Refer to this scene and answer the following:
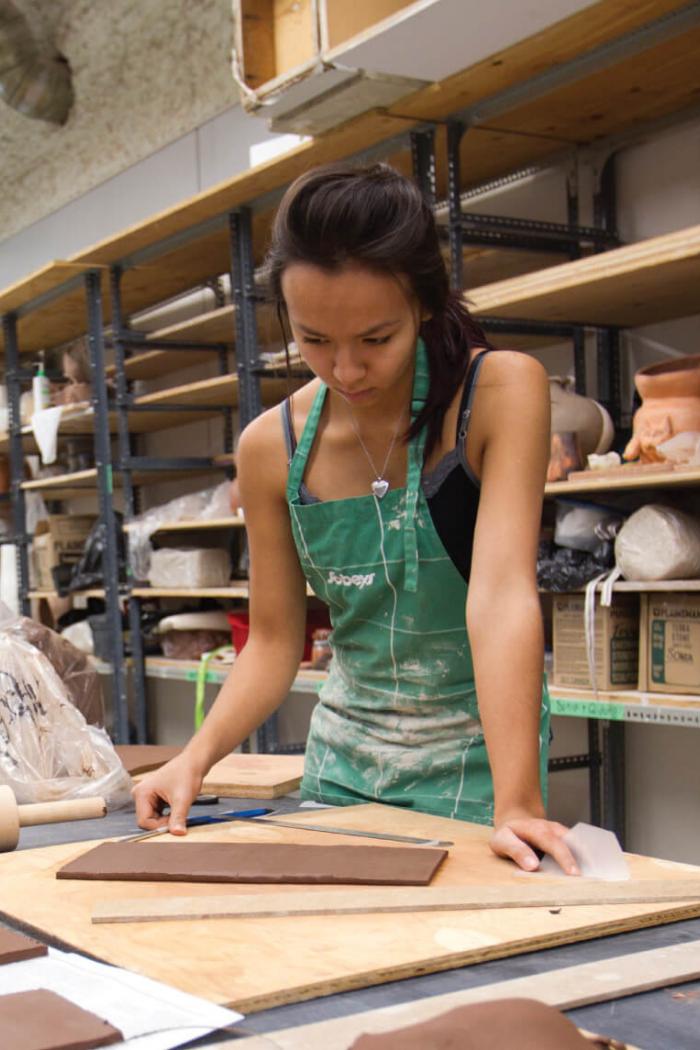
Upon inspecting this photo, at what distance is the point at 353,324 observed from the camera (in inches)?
55.8

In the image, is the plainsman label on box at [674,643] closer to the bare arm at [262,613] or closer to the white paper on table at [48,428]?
the bare arm at [262,613]

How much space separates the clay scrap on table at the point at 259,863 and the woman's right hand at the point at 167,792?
0.61 ft

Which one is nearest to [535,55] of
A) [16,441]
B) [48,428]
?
[48,428]

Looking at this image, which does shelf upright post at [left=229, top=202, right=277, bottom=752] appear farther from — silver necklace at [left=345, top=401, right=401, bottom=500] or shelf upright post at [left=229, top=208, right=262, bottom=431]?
silver necklace at [left=345, top=401, right=401, bottom=500]

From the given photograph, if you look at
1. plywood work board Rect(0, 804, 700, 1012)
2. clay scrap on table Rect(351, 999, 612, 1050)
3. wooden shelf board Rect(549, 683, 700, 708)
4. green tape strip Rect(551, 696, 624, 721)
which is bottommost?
green tape strip Rect(551, 696, 624, 721)

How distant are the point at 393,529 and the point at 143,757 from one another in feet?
2.60

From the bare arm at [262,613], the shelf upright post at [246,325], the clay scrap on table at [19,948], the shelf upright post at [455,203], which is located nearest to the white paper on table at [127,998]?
the clay scrap on table at [19,948]

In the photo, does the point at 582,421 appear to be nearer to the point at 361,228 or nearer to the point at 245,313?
the point at 245,313

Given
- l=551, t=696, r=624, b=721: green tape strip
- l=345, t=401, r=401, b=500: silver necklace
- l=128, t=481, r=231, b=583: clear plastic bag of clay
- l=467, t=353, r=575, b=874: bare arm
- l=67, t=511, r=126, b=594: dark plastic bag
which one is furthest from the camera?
l=67, t=511, r=126, b=594: dark plastic bag

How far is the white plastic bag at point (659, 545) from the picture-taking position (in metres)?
3.11

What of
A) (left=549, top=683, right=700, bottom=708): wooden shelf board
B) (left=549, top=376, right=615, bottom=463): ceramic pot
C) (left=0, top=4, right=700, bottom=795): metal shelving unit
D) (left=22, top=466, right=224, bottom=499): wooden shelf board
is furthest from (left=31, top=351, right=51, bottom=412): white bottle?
(left=549, top=683, right=700, bottom=708): wooden shelf board

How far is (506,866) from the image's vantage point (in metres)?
1.26

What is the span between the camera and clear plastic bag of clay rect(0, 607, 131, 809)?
1.76 metres

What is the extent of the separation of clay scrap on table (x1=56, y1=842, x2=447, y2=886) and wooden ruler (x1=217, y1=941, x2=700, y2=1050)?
260 millimetres
